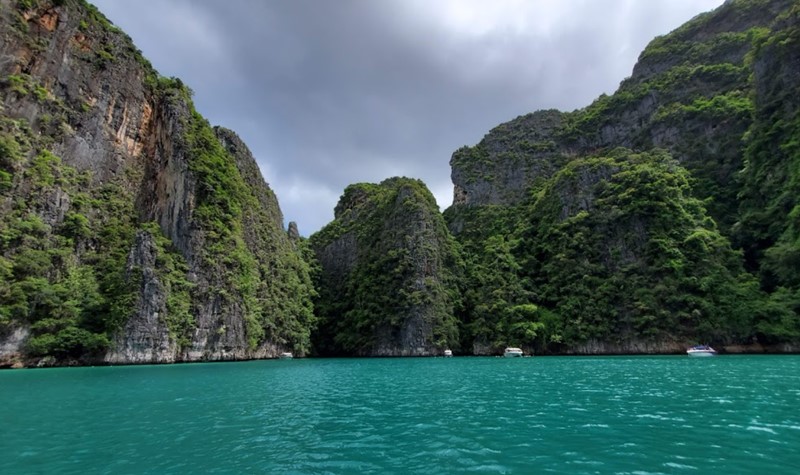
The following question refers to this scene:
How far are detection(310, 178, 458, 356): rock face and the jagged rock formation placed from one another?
24.1 feet

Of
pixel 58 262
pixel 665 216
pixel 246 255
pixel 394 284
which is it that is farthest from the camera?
pixel 394 284

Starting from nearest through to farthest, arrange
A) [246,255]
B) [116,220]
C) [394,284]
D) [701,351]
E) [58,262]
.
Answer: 1. [58,262]
2. [701,351]
3. [116,220]
4. [246,255]
5. [394,284]

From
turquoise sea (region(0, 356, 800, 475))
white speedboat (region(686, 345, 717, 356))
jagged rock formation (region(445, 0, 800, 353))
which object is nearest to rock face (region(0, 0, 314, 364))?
turquoise sea (region(0, 356, 800, 475))

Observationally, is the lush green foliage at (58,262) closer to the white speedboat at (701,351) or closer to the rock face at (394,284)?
the rock face at (394,284)

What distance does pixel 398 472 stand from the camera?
806 centimetres

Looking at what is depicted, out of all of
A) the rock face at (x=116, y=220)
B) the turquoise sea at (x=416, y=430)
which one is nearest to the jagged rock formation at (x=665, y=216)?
the turquoise sea at (x=416, y=430)

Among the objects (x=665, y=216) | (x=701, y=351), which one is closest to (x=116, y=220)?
(x=701, y=351)

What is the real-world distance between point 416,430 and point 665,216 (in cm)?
6473

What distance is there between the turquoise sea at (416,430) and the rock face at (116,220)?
28.3 m

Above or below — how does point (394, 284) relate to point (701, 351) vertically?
above

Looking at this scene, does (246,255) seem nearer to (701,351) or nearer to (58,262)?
(58,262)

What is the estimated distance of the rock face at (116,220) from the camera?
1695 inches

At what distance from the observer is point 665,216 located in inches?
2437

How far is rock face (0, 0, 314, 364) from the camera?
43.1m
